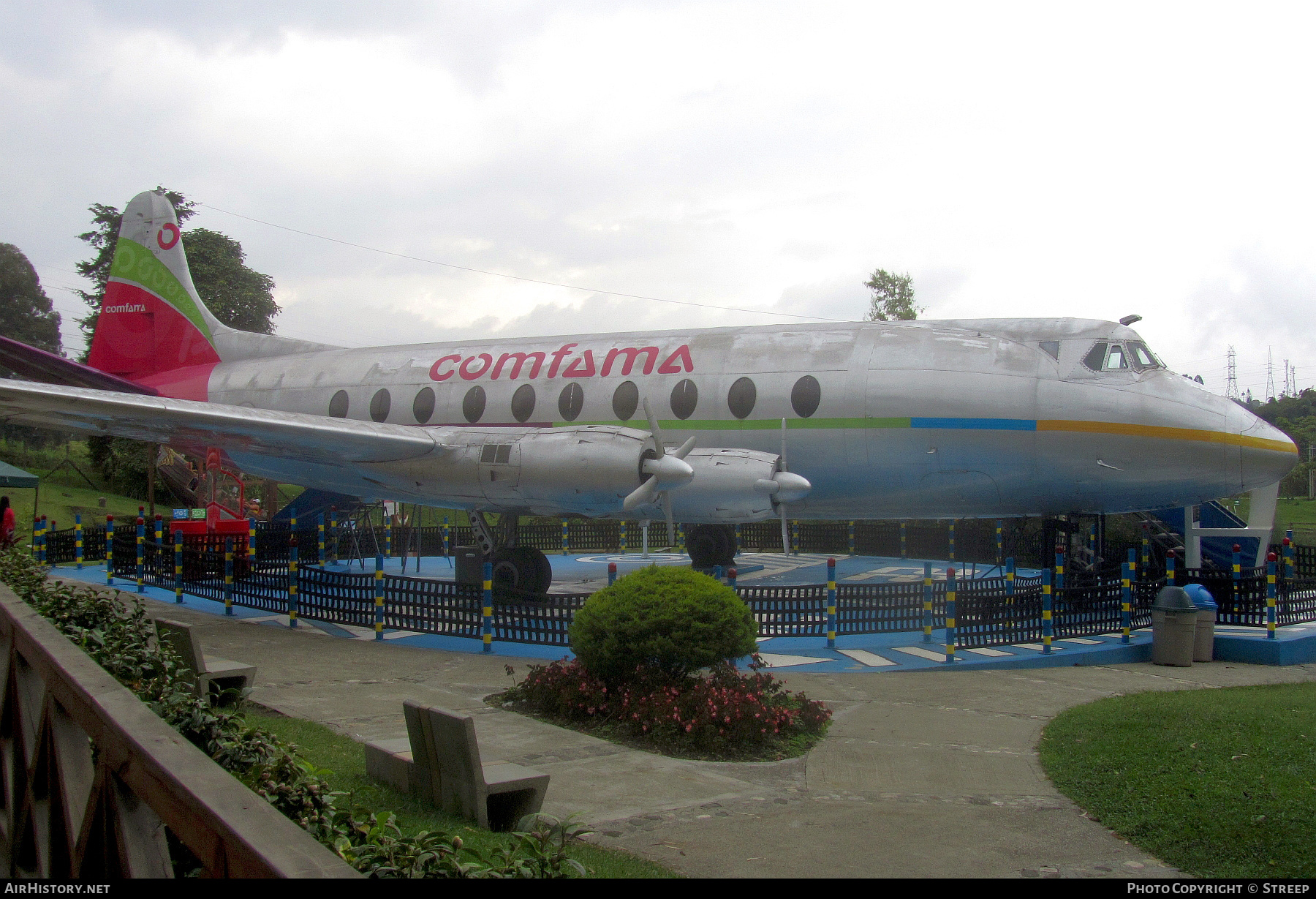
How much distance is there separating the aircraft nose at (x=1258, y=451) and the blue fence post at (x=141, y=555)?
779 inches

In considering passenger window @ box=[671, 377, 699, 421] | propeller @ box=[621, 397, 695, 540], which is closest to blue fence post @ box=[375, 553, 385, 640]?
propeller @ box=[621, 397, 695, 540]

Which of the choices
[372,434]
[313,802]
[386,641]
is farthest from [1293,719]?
[372,434]

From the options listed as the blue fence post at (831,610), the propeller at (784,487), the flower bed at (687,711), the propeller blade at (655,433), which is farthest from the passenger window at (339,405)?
the blue fence post at (831,610)

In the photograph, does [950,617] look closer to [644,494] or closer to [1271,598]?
[644,494]

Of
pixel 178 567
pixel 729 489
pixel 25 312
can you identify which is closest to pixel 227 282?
pixel 25 312

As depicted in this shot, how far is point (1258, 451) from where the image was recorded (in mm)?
13047

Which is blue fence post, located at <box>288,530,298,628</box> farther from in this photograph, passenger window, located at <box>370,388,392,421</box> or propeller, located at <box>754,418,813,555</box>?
propeller, located at <box>754,418,813,555</box>

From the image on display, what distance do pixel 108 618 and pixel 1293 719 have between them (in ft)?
35.2

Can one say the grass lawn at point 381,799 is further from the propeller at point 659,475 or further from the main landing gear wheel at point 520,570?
the main landing gear wheel at point 520,570

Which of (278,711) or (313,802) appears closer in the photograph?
(313,802)

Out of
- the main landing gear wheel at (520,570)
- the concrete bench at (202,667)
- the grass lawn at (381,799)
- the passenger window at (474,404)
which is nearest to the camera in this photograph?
the grass lawn at (381,799)

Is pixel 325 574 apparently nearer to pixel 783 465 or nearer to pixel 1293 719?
pixel 783 465

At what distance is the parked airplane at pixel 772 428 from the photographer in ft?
42.9

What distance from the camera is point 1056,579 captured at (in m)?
14.8
